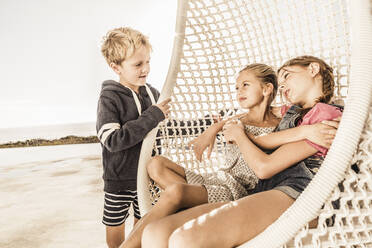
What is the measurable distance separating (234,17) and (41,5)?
222 inches

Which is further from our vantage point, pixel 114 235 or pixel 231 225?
pixel 114 235

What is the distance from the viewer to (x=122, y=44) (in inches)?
45.5

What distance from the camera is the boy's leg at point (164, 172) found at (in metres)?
0.92

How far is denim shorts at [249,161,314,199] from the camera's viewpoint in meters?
0.68

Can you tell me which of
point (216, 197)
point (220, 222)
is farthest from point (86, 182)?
point (220, 222)

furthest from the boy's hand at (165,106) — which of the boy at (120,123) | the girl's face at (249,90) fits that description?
the girl's face at (249,90)

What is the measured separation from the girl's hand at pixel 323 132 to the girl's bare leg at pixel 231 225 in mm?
164

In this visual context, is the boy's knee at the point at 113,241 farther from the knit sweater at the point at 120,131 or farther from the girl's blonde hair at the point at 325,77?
the girl's blonde hair at the point at 325,77

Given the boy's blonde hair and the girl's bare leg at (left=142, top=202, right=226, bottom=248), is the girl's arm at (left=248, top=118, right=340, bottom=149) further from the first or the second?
the boy's blonde hair

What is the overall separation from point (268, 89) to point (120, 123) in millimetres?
577

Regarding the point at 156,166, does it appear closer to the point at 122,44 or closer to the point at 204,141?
the point at 204,141

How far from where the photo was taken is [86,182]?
2.54m

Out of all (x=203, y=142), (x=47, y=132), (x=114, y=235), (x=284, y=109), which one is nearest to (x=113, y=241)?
(x=114, y=235)

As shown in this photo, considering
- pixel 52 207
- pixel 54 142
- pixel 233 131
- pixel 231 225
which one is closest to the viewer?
pixel 231 225
